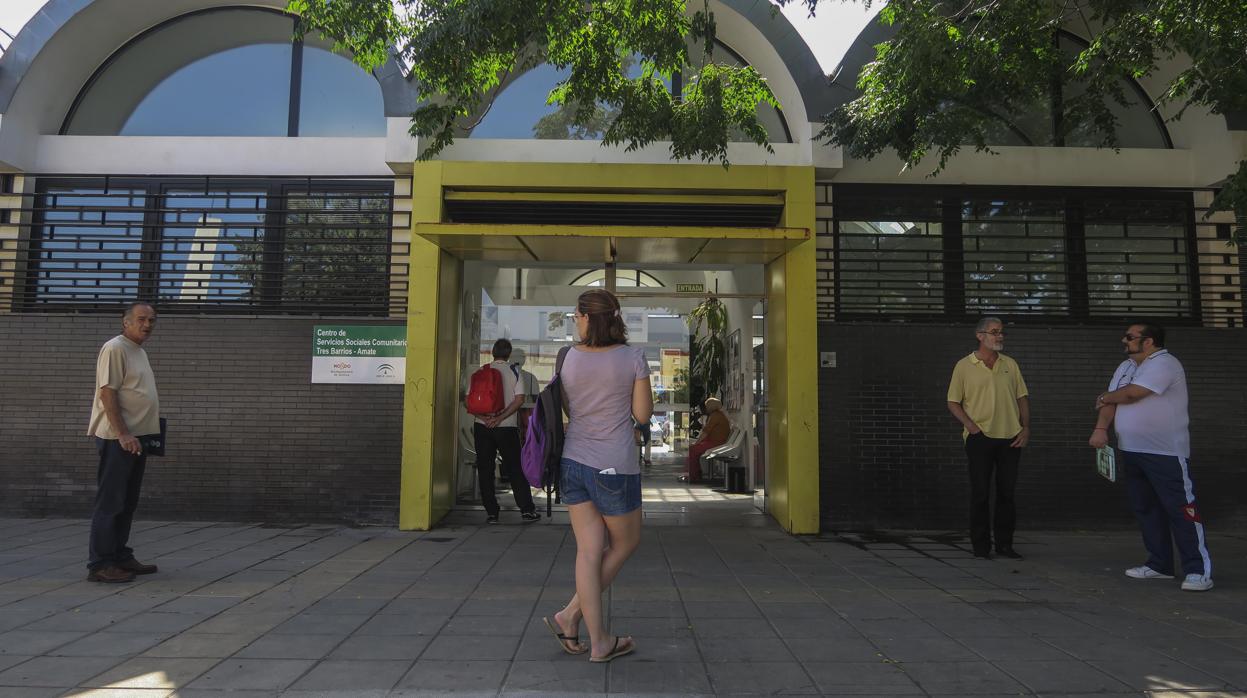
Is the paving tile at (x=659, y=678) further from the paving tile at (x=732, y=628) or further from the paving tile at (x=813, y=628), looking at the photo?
the paving tile at (x=813, y=628)

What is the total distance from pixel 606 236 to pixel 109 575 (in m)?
4.43

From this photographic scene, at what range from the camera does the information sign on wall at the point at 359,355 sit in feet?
25.9

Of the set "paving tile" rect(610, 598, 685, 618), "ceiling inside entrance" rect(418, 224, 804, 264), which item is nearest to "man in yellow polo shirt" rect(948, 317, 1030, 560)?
"ceiling inside entrance" rect(418, 224, 804, 264)

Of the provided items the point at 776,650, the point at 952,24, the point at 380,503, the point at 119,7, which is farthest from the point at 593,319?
the point at 119,7

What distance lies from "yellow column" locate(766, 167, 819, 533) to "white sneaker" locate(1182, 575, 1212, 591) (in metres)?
2.95

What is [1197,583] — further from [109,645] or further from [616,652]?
[109,645]

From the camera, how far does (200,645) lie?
394 centimetres

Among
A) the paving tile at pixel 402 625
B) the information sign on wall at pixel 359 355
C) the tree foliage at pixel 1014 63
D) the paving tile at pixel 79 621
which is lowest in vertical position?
the paving tile at pixel 402 625

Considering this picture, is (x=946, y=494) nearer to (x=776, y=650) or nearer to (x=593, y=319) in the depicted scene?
(x=776, y=650)

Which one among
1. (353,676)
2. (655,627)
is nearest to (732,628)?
(655,627)

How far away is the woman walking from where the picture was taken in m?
3.69

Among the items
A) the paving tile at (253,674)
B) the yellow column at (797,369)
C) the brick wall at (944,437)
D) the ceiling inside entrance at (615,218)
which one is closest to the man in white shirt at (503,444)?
the ceiling inside entrance at (615,218)

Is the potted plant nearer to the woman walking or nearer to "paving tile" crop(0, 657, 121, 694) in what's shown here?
the woman walking

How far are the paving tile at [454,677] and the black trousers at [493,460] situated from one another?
428 centimetres
